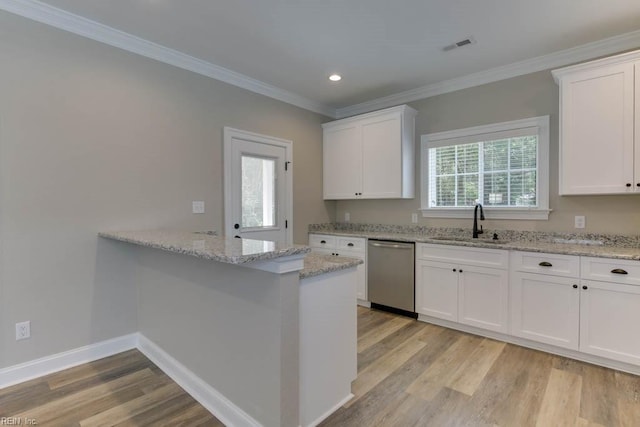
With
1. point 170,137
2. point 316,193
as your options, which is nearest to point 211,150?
point 170,137

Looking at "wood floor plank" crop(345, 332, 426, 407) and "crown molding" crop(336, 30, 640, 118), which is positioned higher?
"crown molding" crop(336, 30, 640, 118)

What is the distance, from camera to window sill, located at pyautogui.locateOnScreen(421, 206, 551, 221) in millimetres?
3127

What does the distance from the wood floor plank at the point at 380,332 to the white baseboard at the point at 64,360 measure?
6.53 feet

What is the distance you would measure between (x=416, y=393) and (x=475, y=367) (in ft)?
2.10

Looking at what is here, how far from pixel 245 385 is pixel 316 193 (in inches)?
120

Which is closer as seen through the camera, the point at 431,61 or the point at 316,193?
the point at 431,61

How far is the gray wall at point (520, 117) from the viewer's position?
110 inches

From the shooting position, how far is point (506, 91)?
130 inches

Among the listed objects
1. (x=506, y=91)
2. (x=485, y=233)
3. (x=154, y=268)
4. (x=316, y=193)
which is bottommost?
(x=154, y=268)

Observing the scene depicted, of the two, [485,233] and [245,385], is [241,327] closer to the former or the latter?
[245,385]

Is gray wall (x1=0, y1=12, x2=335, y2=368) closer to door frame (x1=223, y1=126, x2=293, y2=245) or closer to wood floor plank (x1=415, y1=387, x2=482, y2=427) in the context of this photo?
door frame (x1=223, y1=126, x2=293, y2=245)

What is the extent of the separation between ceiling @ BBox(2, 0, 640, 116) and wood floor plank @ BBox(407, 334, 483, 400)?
8.66 ft

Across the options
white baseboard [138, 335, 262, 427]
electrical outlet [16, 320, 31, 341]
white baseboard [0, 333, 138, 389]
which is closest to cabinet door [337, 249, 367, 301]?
white baseboard [138, 335, 262, 427]

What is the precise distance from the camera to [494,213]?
3.40 m
